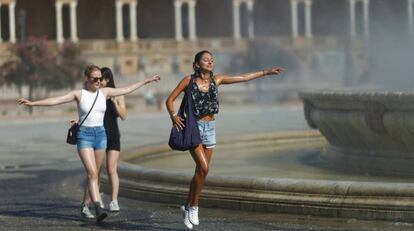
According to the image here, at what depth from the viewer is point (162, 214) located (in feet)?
38.1

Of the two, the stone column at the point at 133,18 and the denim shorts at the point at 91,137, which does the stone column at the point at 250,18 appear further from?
the denim shorts at the point at 91,137

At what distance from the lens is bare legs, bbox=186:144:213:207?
32.0ft

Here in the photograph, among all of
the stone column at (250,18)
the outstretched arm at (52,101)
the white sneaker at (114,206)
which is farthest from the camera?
the stone column at (250,18)

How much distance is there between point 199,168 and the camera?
9.77 meters

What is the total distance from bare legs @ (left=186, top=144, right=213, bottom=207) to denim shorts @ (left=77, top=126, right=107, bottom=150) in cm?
134

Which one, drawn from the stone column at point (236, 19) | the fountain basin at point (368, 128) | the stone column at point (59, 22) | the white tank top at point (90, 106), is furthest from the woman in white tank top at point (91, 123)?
the stone column at point (236, 19)

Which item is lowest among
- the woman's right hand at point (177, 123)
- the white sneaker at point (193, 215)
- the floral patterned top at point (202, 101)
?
the white sneaker at point (193, 215)

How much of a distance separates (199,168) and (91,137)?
1499 mm

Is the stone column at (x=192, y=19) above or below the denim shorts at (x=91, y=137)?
above

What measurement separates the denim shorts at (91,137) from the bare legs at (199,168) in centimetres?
134

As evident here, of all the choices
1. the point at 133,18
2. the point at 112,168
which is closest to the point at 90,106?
the point at 112,168

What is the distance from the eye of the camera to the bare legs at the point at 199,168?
32.0 ft

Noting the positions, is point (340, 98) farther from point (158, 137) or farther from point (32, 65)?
point (32, 65)

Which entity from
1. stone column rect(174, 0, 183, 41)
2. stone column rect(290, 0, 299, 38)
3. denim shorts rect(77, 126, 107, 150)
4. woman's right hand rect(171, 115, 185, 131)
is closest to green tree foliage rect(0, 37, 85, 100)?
stone column rect(174, 0, 183, 41)
